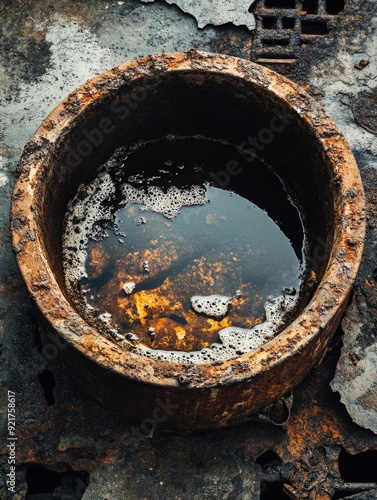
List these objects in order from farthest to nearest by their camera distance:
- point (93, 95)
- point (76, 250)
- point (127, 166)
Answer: point (127, 166) < point (76, 250) < point (93, 95)

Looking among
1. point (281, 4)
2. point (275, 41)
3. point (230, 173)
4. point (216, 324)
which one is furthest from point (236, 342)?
point (281, 4)

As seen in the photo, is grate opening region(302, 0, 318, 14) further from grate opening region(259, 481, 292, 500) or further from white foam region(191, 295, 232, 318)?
grate opening region(259, 481, 292, 500)

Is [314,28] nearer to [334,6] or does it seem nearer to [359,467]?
[334,6]

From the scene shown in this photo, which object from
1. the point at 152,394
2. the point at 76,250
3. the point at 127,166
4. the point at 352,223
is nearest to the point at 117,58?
the point at 127,166

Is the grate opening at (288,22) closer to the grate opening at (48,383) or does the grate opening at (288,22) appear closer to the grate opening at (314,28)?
the grate opening at (314,28)

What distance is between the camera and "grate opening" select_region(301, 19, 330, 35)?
12.8ft

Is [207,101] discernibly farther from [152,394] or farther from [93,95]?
[152,394]

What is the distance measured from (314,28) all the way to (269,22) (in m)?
0.26

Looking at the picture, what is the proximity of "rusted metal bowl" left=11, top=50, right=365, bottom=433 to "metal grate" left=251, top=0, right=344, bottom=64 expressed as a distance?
53 cm

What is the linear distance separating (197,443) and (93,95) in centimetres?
166

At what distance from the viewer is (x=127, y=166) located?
371 centimetres

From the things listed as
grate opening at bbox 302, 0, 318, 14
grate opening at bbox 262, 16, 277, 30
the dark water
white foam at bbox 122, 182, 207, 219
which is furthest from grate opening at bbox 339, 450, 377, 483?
grate opening at bbox 302, 0, 318, 14

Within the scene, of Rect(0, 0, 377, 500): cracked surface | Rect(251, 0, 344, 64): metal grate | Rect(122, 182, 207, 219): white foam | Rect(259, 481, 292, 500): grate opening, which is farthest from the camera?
Rect(251, 0, 344, 64): metal grate

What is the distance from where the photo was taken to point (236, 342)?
325cm
